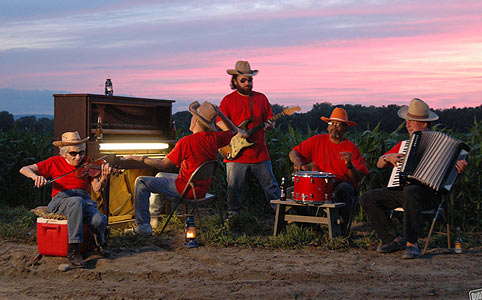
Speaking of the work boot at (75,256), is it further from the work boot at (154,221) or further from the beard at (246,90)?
the beard at (246,90)

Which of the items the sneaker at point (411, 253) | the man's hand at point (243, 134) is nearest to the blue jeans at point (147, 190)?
the man's hand at point (243, 134)

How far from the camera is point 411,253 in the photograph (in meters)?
6.87

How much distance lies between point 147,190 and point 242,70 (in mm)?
2264

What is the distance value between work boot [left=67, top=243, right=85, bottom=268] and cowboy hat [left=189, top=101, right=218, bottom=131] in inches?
90.8

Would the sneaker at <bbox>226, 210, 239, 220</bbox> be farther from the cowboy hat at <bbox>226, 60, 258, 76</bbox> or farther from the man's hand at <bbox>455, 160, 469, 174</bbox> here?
the man's hand at <bbox>455, 160, 469, 174</bbox>

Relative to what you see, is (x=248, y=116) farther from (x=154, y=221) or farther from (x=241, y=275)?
(x=241, y=275)

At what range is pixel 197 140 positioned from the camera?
7676 millimetres

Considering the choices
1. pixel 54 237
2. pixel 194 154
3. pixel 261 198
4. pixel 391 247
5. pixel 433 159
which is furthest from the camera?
pixel 261 198

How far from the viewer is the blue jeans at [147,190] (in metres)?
7.72

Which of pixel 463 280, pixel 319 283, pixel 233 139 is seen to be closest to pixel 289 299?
pixel 319 283

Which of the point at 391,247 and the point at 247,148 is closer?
the point at 391,247

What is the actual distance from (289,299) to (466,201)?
460 cm

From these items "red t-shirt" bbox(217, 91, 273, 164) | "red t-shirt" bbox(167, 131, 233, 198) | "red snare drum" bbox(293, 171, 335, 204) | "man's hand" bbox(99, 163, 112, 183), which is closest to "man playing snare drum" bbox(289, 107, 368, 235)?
"red snare drum" bbox(293, 171, 335, 204)

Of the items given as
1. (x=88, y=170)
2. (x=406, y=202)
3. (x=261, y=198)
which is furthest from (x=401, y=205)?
(x=88, y=170)
